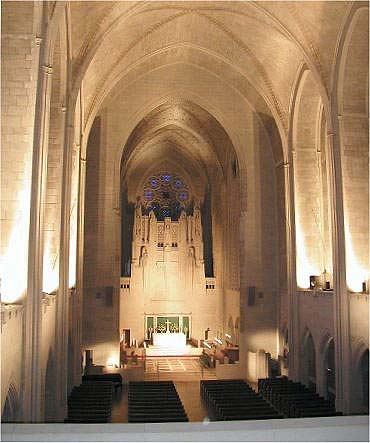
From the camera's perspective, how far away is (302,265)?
20578 mm

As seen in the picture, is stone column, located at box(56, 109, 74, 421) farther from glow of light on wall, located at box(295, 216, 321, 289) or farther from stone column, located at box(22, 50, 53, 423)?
glow of light on wall, located at box(295, 216, 321, 289)

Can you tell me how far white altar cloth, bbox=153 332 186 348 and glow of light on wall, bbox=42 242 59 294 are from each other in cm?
1773

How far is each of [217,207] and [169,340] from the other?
944 cm

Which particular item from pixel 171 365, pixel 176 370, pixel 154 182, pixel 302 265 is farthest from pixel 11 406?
pixel 154 182

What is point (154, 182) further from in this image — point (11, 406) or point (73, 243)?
point (11, 406)

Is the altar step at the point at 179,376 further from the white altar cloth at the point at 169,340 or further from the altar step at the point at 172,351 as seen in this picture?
the white altar cloth at the point at 169,340

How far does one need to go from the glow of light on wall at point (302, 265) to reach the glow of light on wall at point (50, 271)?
10.5 metres

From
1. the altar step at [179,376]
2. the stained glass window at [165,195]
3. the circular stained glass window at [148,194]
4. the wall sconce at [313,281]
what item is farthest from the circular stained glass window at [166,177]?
the wall sconce at [313,281]

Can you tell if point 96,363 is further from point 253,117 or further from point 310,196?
point 253,117

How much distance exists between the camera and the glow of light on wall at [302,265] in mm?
20500

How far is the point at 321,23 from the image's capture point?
635 inches

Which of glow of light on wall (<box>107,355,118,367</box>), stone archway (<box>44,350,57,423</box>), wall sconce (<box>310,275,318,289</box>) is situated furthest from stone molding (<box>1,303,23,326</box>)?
glow of light on wall (<box>107,355,118,367</box>)

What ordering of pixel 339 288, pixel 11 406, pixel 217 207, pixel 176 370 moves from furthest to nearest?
pixel 217 207 < pixel 176 370 < pixel 339 288 < pixel 11 406

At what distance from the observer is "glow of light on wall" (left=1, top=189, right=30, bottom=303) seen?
10.4m
